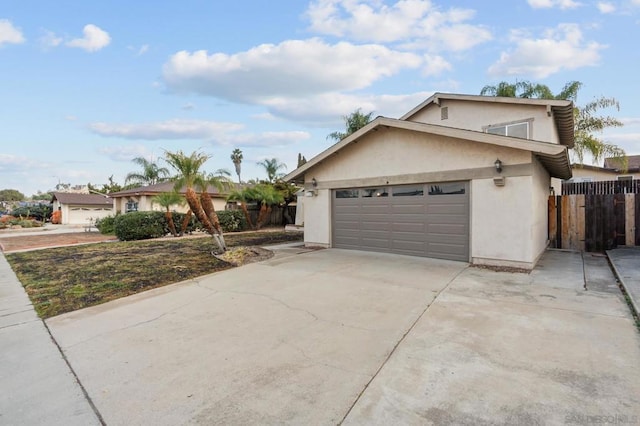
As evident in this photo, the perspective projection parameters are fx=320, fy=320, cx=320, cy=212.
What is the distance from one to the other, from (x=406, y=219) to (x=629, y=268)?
5130 millimetres

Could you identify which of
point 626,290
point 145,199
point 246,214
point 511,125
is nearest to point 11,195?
point 145,199

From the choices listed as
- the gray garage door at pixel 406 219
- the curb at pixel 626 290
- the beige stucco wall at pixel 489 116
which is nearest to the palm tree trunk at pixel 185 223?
the gray garage door at pixel 406 219

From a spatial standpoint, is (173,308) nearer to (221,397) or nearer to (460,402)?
(221,397)

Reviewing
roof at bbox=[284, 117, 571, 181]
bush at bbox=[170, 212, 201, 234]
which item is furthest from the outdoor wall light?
bush at bbox=[170, 212, 201, 234]

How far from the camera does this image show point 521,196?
25.1ft

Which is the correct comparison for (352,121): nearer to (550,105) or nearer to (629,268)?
(550,105)

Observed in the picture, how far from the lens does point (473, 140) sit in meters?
8.01

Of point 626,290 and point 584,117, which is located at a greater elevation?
point 584,117

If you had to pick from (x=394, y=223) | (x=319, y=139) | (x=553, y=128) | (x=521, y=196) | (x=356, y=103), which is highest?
(x=356, y=103)

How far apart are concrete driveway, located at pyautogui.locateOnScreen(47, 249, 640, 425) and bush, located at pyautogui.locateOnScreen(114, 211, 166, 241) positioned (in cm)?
1072

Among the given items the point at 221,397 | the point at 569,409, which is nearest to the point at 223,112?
the point at 221,397

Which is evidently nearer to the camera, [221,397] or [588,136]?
[221,397]

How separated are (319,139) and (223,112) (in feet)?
26.4

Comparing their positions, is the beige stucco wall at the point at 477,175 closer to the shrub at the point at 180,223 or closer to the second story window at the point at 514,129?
the second story window at the point at 514,129
